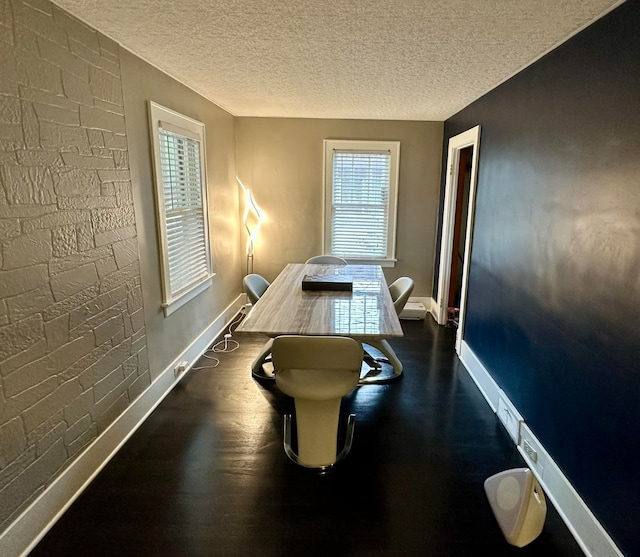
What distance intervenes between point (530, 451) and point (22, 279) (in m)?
2.69

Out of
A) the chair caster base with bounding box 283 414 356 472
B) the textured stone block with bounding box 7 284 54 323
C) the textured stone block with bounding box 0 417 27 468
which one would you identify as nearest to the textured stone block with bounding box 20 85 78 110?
the textured stone block with bounding box 7 284 54 323

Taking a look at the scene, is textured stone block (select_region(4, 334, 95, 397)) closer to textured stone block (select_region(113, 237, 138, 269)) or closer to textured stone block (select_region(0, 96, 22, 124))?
textured stone block (select_region(113, 237, 138, 269))

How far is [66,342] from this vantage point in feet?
6.40

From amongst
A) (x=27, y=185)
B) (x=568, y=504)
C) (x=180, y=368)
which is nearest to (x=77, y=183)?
(x=27, y=185)

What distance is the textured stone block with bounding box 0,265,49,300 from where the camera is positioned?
1.59m

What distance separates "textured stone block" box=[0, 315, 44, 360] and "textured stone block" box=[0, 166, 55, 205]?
0.50 m

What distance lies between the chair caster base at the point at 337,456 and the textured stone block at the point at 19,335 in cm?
142

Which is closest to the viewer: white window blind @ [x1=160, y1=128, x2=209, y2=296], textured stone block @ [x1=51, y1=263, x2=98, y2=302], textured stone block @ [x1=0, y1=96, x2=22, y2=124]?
textured stone block @ [x1=0, y1=96, x2=22, y2=124]

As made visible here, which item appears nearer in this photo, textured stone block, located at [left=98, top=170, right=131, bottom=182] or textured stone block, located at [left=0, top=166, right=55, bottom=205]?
textured stone block, located at [left=0, top=166, right=55, bottom=205]

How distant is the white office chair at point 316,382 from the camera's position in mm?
2016

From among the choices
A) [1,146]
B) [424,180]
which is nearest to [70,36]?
[1,146]

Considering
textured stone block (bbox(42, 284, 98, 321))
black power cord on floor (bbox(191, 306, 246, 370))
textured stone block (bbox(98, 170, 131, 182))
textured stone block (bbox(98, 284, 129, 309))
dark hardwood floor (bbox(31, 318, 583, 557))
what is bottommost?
dark hardwood floor (bbox(31, 318, 583, 557))

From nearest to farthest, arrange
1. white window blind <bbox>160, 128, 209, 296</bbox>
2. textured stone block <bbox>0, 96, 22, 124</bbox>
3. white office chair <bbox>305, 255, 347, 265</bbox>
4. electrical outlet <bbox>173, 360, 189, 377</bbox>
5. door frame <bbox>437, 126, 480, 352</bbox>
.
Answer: textured stone block <bbox>0, 96, 22, 124</bbox> → white window blind <bbox>160, 128, 209, 296</bbox> → electrical outlet <bbox>173, 360, 189, 377</bbox> → door frame <bbox>437, 126, 480, 352</bbox> → white office chair <bbox>305, 255, 347, 265</bbox>

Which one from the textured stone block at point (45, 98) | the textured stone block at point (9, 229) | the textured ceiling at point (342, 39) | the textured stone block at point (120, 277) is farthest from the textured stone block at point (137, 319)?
the textured ceiling at point (342, 39)
